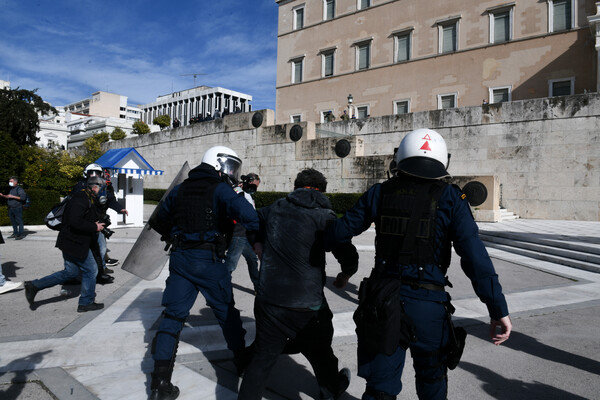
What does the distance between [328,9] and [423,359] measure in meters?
30.4

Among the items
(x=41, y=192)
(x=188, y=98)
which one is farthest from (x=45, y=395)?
(x=188, y=98)

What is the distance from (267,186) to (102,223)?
15371mm

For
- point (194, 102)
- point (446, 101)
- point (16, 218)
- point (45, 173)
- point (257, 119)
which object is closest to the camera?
point (16, 218)

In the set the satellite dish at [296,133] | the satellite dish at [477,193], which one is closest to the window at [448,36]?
the satellite dish at [296,133]

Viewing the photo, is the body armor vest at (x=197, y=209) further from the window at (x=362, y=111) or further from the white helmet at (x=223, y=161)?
the window at (x=362, y=111)

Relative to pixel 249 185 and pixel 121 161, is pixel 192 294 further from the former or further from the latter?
pixel 121 161

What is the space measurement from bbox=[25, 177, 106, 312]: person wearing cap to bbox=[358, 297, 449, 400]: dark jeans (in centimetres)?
382

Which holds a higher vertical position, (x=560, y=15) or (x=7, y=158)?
(x=560, y=15)

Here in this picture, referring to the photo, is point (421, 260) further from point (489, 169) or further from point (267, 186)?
point (267, 186)

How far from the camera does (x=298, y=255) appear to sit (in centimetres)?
242

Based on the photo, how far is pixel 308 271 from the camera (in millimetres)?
2447

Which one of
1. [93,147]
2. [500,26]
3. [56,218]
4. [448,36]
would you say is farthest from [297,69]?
[56,218]

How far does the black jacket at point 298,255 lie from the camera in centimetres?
241

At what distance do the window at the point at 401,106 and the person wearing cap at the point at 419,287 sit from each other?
2414 cm
